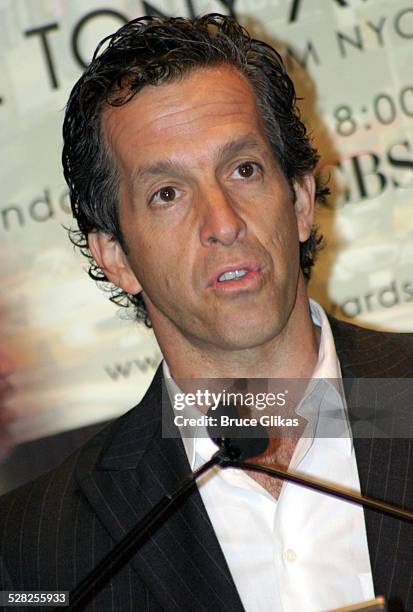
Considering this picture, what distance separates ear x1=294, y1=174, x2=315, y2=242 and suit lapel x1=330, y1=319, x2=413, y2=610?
181mm

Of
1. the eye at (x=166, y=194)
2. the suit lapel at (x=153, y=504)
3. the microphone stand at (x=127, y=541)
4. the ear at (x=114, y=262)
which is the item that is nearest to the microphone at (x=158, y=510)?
the microphone stand at (x=127, y=541)

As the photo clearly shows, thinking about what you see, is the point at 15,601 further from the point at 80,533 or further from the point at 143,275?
the point at 143,275

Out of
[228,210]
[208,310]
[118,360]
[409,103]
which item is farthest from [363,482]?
[409,103]

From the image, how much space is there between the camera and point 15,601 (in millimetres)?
1773

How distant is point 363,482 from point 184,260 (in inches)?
17.9

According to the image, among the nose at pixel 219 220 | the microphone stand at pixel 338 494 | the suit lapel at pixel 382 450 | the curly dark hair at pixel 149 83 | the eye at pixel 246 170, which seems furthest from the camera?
the curly dark hair at pixel 149 83

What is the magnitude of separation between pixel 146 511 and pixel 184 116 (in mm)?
660

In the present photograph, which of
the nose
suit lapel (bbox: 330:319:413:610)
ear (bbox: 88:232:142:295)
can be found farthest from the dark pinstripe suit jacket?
the nose

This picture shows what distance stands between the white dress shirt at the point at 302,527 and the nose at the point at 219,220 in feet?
0.97

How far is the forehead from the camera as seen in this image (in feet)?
5.95

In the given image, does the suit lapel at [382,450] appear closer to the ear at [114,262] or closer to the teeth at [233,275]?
the teeth at [233,275]

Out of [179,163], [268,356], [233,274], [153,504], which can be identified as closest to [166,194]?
[179,163]

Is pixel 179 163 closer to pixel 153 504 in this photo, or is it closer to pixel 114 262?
pixel 114 262

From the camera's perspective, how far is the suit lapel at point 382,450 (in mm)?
1571
